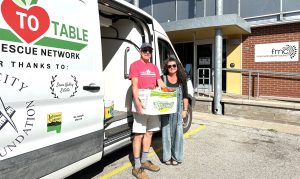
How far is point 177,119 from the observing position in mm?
4539

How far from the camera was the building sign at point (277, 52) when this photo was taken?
9665mm

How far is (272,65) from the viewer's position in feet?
33.4

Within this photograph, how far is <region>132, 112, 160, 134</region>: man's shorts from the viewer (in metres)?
4.13

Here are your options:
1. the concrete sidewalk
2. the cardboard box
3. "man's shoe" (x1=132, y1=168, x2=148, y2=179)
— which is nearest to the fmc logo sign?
the cardboard box

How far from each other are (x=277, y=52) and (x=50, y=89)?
9.00m

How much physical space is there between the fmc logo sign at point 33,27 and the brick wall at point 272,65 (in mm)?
8539

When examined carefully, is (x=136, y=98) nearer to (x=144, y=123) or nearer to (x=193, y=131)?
(x=144, y=123)

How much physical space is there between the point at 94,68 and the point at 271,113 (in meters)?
6.31

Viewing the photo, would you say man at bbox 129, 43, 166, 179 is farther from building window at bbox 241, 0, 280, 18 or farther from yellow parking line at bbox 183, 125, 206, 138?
building window at bbox 241, 0, 280, 18

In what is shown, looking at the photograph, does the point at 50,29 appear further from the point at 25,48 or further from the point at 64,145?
the point at 64,145

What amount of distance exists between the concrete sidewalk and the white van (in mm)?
4716

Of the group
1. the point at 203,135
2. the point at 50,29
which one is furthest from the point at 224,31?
the point at 50,29

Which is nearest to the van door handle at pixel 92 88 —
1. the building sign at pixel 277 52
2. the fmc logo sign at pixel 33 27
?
the fmc logo sign at pixel 33 27

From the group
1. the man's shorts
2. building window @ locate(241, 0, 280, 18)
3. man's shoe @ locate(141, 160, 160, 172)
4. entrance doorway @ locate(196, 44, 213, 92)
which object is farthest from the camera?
entrance doorway @ locate(196, 44, 213, 92)
